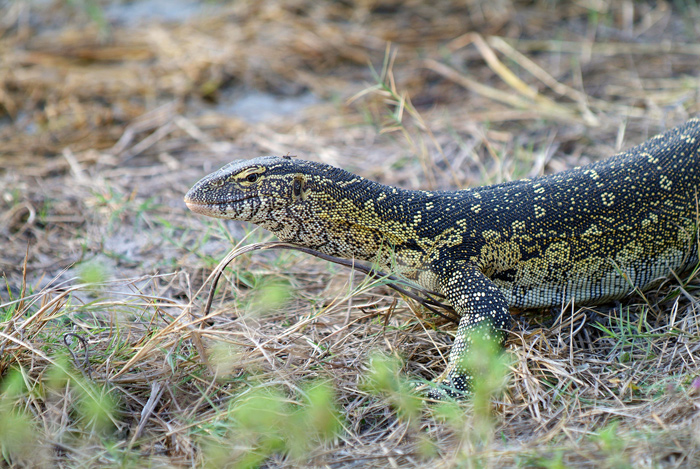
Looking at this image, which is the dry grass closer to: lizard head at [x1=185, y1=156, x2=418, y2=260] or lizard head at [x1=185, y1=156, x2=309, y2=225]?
lizard head at [x1=185, y1=156, x2=418, y2=260]

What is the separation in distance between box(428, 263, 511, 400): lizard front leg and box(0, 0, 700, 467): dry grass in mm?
217

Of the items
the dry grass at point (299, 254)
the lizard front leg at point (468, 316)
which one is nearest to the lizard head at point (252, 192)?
the dry grass at point (299, 254)

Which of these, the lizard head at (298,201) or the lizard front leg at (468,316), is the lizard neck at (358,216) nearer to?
the lizard head at (298,201)

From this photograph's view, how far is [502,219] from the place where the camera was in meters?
4.58

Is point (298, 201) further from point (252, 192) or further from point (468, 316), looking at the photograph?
point (468, 316)

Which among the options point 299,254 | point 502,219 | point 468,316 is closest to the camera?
point 468,316

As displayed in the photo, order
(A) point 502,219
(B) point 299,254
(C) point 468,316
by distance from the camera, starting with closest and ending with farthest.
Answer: (C) point 468,316, (A) point 502,219, (B) point 299,254

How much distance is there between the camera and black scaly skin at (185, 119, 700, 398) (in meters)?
4.57

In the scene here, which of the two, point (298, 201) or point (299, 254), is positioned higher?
point (298, 201)

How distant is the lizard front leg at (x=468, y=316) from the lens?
4.14 meters

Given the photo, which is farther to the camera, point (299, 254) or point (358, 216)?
point (299, 254)

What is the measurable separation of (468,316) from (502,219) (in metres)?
0.83

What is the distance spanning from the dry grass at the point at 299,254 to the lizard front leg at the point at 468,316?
0.22 metres

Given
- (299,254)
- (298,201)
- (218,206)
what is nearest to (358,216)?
(298,201)
